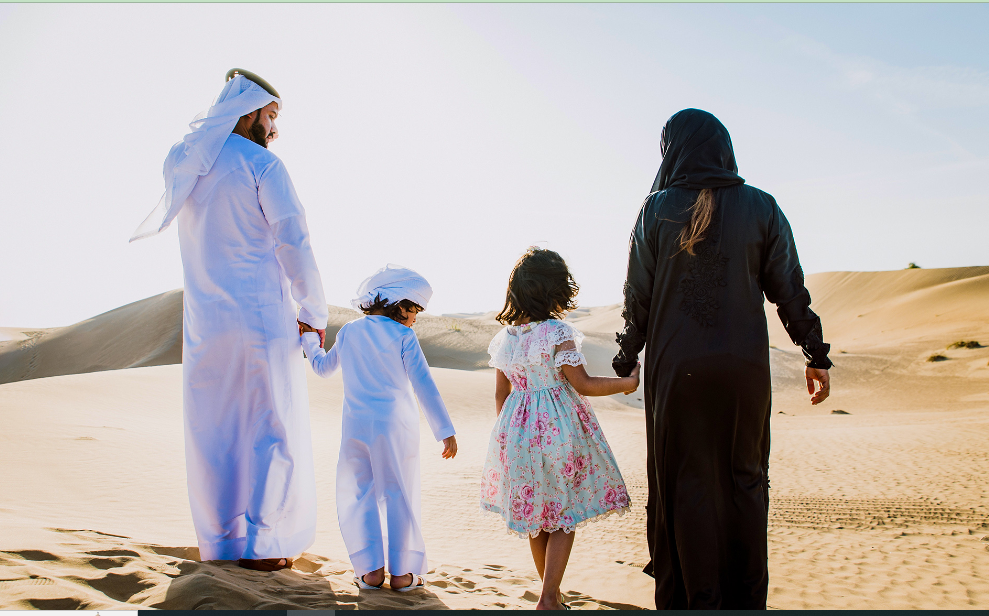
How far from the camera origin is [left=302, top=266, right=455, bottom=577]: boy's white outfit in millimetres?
3436

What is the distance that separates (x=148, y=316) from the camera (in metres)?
33.3

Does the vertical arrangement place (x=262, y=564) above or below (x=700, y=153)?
below

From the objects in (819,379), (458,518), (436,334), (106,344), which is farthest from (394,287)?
(106,344)

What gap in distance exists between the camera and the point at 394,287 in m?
3.77

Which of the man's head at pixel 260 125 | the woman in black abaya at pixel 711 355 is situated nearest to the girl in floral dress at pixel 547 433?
the woman in black abaya at pixel 711 355

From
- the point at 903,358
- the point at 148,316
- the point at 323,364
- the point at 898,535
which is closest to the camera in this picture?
the point at 323,364

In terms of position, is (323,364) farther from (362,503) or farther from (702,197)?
(702,197)

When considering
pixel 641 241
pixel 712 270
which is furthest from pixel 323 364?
pixel 712 270

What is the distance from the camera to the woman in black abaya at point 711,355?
2.85 m

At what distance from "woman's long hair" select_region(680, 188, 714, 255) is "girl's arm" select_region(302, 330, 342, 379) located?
76.6 inches

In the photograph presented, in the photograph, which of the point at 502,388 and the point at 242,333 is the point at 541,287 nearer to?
the point at 502,388

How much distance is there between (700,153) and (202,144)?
2536 mm

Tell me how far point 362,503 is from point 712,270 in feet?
6.94

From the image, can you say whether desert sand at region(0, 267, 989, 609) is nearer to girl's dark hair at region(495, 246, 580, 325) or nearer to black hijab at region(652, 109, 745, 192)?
girl's dark hair at region(495, 246, 580, 325)
